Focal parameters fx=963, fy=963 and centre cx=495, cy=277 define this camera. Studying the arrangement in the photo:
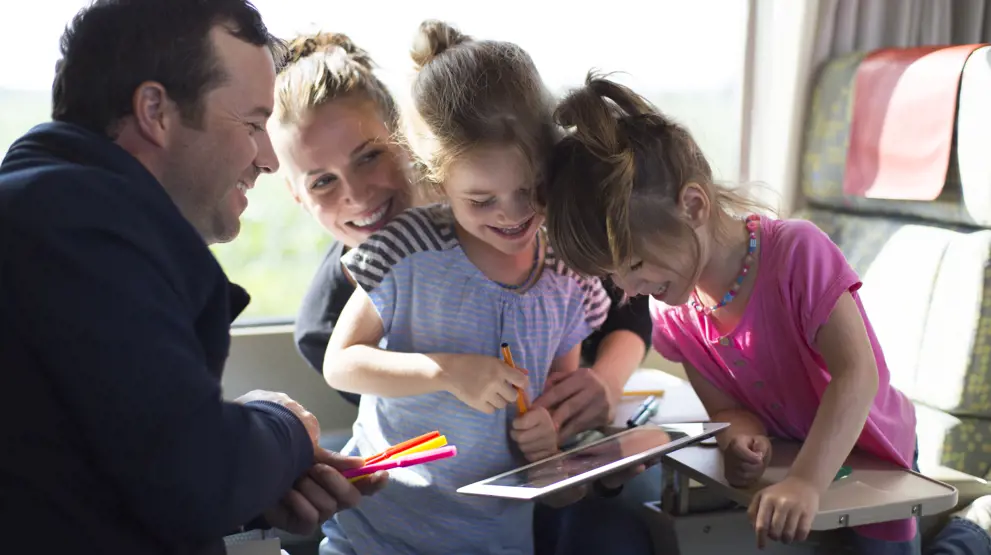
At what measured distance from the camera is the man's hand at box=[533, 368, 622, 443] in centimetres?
153

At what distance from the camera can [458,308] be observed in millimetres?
1509

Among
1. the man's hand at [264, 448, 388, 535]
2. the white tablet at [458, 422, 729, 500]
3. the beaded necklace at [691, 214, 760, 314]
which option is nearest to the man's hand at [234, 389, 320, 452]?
the man's hand at [264, 448, 388, 535]

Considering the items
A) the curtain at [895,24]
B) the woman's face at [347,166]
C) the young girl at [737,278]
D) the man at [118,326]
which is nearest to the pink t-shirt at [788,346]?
the young girl at [737,278]

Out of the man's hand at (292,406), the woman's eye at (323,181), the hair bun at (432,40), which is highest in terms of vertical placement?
the hair bun at (432,40)

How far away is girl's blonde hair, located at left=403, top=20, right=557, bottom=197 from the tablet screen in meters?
0.40

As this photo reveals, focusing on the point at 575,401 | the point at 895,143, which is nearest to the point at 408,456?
the point at 575,401

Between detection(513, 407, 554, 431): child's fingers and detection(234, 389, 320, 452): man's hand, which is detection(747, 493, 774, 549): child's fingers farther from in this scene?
detection(234, 389, 320, 452): man's hand

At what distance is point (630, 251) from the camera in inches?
55.5

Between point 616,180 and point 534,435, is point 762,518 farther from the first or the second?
point 616,180

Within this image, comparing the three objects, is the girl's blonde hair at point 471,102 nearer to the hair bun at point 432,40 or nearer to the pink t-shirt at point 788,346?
the hair bun at point 432,40

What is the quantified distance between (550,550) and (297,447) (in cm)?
73

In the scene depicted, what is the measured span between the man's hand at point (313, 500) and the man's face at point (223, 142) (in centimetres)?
30

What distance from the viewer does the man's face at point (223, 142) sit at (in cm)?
106

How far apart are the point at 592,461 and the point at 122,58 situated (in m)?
0.75
